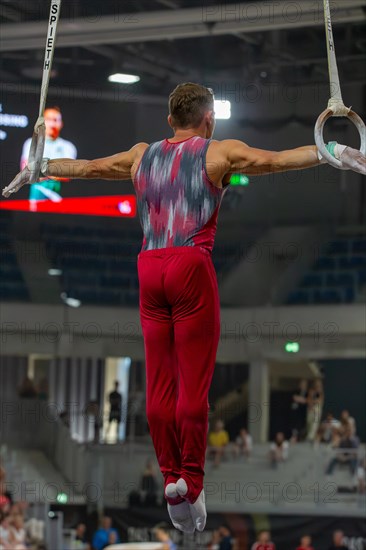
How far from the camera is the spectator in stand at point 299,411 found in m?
14.1

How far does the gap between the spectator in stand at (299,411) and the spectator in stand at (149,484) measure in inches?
78.6

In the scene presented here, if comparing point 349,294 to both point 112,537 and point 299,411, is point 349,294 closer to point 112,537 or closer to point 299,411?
point 299,411

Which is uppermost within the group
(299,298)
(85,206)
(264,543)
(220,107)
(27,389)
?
(85,206)

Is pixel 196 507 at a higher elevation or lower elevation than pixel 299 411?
lower

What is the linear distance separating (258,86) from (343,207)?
2160 mm

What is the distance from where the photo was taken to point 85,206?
523 inches

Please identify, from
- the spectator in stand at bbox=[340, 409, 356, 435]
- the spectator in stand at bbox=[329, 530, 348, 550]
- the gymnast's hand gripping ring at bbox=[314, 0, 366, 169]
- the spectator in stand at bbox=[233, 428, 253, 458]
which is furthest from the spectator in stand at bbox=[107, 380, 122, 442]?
the gymnast's hand gripping ring at bbox=[314, 0, 366, 169]

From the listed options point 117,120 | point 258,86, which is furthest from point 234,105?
point 117,120

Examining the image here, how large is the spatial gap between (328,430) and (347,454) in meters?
0.51

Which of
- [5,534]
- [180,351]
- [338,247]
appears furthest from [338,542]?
[180,351]

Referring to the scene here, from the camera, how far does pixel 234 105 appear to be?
48.6ft

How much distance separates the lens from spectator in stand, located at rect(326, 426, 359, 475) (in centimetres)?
1338

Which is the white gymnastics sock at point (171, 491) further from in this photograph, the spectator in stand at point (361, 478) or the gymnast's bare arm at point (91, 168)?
the spectator in stand at point (361, 478)

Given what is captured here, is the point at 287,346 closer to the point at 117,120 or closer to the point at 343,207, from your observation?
the point at 343,207
